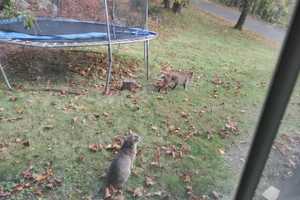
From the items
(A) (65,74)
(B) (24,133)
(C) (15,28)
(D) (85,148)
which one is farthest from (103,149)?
(C) (15,28)

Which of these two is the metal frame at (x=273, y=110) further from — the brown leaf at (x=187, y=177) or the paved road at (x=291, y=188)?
the brown leaf at (x=187, y=177)

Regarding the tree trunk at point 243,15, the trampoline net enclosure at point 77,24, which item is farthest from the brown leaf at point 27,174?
the tree trunk at point 243,15

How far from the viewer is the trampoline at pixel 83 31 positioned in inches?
127

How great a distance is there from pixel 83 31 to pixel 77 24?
0.16m

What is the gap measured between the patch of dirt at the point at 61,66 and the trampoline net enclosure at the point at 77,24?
10.9 inches

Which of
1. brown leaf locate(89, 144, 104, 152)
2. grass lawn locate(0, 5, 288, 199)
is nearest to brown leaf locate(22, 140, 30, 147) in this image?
grass lawn locate(0, 5, 288, 199)

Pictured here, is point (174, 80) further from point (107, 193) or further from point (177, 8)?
point (177, 8)

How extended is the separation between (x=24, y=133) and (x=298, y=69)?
216 centimetres

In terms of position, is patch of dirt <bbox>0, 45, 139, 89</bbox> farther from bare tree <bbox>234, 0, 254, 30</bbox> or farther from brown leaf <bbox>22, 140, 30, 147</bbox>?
bare tree <bbox>234, 0, 254, 30</bbox>

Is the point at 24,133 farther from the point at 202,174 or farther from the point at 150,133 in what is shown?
the point at 202,174

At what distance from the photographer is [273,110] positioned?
622 mm

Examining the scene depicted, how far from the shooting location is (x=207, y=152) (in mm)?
2289

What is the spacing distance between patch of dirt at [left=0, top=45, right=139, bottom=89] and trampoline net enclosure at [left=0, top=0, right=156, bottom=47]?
0.91 feet

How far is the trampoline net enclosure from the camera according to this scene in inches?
129
